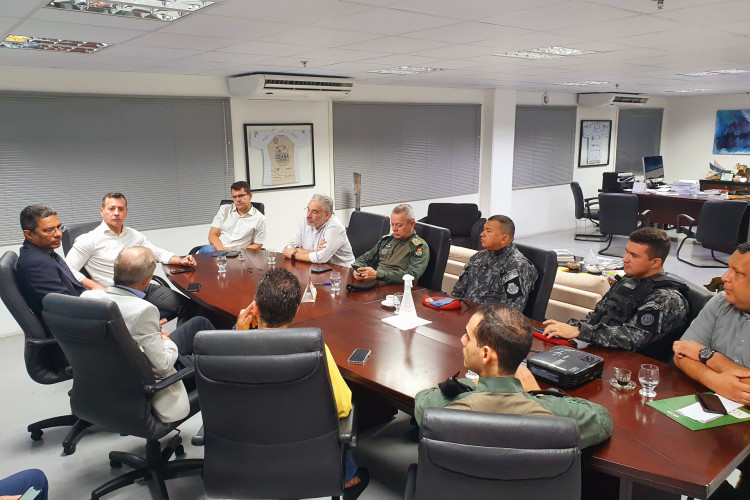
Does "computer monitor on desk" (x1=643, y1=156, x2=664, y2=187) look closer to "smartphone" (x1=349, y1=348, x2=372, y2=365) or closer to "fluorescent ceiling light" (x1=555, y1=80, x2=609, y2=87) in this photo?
"fluorescent ceiling light" (x1=555, y1=80, x2=609, y2=87)

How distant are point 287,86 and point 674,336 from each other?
4.66 metres

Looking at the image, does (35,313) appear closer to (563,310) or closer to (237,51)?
(237,51)

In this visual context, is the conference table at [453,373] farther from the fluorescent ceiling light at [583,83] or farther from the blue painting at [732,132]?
the blue painting at [732,132]

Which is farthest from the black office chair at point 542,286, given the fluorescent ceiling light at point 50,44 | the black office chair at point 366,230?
the fluorescent ceiling light at point 50,44

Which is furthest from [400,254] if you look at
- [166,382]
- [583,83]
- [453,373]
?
[583,83]

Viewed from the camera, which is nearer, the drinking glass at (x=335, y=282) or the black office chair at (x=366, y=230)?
the drinking glass at (x=335, y=282)

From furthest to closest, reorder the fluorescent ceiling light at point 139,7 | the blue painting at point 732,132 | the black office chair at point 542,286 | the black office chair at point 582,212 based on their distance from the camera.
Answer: the blue painting at point 732,132
the black office chair at point 582,212
the black office chair at point 542,286
the fluorescent ceiling light at point 139,7

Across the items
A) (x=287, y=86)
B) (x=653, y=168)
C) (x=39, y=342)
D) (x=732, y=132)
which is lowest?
(x=39, y=342)

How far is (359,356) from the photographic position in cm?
246

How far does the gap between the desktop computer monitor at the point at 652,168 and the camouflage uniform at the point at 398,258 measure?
8098mm

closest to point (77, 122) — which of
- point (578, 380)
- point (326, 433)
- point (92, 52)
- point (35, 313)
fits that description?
point (92, 52)

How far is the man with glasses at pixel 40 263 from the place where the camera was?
3016 mm

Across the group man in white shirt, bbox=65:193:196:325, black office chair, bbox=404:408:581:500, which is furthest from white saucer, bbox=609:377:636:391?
man in white shirt, bbox=65:193:196:325

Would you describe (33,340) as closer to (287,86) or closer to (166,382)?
(166,382)
